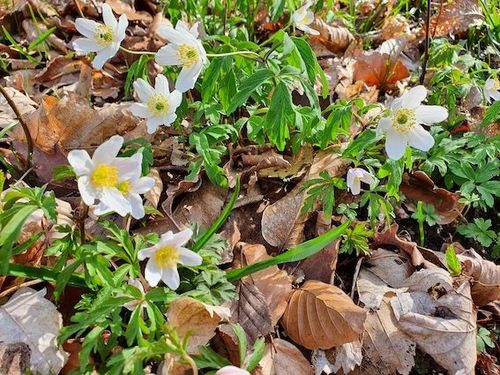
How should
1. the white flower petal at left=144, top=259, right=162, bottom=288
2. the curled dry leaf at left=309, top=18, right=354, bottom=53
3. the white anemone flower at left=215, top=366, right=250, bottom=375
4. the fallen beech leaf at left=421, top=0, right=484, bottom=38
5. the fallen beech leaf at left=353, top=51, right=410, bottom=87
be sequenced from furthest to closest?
the fallen beech leaf at left=421, top=0, right=484, bottom=38 < the curled dry leaf at left=309, top=18, right=354, bottom=53 < the fallen beech leaf at left=353, top=51, right=410, bottom=87 < the white flower petal at left=144, top=259, right=162, bottom=288 < the white anemone flower at left=215, top=366, right=250, bottom=375

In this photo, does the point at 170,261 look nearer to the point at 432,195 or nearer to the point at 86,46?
the point at 86,46

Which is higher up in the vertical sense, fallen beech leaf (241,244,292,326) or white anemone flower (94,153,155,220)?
white anemone flower (94,153,155,220)

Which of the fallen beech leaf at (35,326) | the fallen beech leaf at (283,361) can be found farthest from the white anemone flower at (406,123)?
the fallen beech leaf at (35,326)

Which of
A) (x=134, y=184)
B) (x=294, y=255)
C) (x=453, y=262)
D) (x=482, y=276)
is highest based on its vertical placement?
(x=134, y=184)

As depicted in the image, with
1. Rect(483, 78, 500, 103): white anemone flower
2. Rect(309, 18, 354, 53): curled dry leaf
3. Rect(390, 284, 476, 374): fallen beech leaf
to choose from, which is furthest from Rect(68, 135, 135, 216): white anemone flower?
Rect(309, 18, 354, 53): curled dry leaf

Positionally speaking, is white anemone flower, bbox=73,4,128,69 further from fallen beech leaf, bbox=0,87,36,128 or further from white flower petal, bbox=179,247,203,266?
white flower petal, bbox=179,247,203,266

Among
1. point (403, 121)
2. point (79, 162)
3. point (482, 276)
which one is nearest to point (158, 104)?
point (79, 162)
